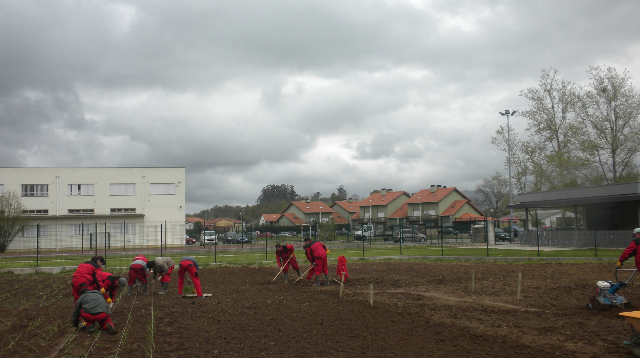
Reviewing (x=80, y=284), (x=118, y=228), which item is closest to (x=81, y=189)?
(x=118, y=228)

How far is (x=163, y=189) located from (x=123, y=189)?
12.2ft

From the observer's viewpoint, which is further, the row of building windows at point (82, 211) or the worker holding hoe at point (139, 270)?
the row of building windows at point (82, 211)

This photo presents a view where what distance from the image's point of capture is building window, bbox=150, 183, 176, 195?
159ft

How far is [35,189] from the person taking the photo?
4700 cm

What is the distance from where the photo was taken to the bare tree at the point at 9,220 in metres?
37.3

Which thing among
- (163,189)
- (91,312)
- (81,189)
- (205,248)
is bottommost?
(205,248)

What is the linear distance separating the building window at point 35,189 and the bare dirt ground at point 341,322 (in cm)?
3507

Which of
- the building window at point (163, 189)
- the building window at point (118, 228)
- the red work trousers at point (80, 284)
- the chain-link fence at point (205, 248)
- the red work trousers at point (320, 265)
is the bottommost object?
the chain-link fence at point (205, 248)

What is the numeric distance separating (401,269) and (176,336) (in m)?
12.4

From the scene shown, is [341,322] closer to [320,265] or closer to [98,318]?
[98,318]

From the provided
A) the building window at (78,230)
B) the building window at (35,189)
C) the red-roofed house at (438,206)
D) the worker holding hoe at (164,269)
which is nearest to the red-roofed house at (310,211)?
the red-roofed house at (438,206)

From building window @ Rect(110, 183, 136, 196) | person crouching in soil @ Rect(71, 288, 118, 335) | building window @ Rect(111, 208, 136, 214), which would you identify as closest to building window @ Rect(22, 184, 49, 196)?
building window @ Rect(110, 183, 136, 196)

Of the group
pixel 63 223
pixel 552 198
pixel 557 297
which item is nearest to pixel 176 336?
pixel 557 297

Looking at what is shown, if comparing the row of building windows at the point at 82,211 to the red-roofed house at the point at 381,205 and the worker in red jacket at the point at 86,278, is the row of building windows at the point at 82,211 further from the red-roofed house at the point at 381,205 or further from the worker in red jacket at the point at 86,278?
the red-roofed house at the point at 381,205
